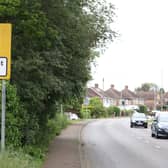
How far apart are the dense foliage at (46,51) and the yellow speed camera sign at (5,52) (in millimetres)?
4725

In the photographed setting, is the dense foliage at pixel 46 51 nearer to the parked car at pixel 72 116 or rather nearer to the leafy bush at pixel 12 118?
the leafy bush at pixel 12 118

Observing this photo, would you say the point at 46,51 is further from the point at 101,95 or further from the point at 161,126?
the point at 101,95

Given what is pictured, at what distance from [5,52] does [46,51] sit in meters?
8.35

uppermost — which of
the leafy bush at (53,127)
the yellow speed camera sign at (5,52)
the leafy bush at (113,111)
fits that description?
the leafy bush at (113,111)

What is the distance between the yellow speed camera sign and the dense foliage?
4725mm

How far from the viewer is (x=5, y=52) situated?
1089 centimetres

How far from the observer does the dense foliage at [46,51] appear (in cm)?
1730

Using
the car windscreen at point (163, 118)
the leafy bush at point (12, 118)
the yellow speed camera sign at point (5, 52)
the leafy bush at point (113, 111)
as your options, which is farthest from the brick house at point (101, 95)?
the yellow speed camera sign at point (5, 52)

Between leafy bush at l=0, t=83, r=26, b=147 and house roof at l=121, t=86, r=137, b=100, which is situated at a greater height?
house roof at l=121, t=86, r=137, b=100

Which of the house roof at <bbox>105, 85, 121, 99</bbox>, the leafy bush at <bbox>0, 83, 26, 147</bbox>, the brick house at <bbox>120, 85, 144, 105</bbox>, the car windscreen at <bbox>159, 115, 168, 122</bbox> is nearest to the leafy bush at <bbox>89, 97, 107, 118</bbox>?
the car windscreen at <bbox>159, 115, 168, 122</bbox>

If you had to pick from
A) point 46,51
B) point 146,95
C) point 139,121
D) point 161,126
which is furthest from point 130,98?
point 46,51

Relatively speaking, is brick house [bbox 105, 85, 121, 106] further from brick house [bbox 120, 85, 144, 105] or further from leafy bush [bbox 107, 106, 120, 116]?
leafy bush [bbox 107, 106, 120, 116]

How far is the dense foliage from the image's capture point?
17297mm

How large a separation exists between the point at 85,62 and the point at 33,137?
224 inches
